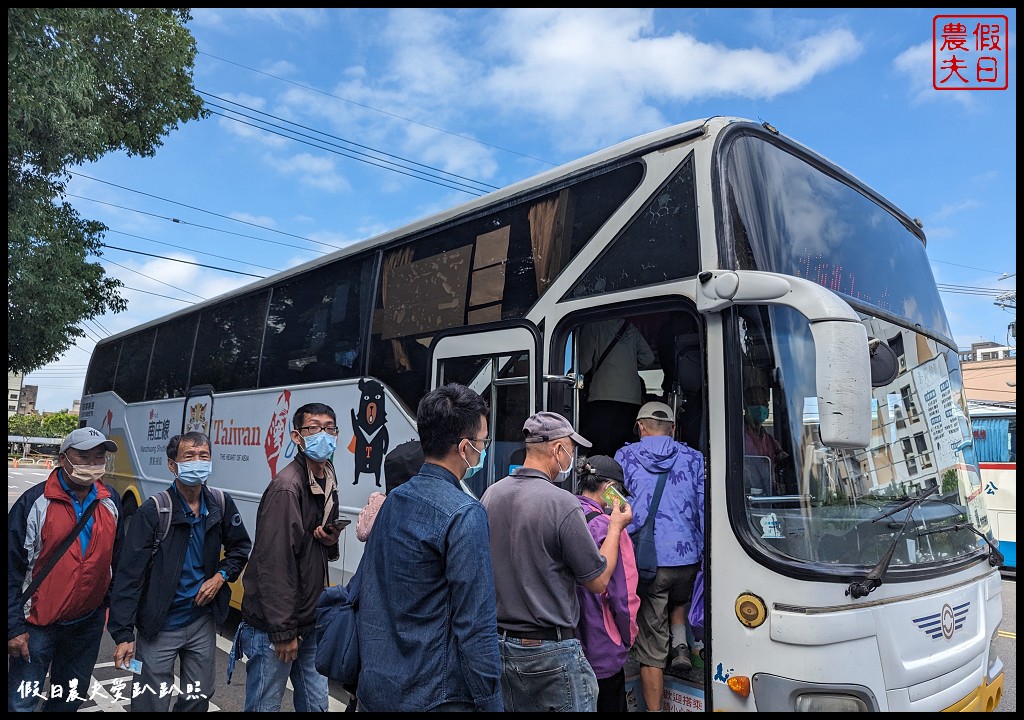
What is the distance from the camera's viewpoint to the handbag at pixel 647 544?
145 inches

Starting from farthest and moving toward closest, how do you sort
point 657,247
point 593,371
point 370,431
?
point 370,431 < point 593,371 < point 657,247

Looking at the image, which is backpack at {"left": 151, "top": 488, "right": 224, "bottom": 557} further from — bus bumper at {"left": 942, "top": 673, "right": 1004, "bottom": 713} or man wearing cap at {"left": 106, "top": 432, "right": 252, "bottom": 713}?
bus bumper at {"left": 942, "top": 673, "right": 1004, "bottom": 713}

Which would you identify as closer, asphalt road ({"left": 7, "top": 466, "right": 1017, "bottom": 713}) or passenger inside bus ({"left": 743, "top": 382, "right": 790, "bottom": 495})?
passenger inside bus ({"left": 743, "top": 382, "right": 790, "bottom": 495})

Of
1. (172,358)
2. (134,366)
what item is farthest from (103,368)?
(172,358)

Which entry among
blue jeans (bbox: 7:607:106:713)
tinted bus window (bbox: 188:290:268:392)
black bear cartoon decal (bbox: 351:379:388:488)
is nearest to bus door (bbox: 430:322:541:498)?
black bear cartoon decal (bbox: 351:379:388:488)

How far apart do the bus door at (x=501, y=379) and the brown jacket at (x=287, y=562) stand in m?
1.13

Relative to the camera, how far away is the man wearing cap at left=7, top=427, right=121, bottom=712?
376 centimetres

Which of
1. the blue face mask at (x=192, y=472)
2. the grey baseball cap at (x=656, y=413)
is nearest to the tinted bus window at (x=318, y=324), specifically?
the blue face mask at (x=192, y=472)

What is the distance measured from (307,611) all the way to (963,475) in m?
3.75

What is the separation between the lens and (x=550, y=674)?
2879mm

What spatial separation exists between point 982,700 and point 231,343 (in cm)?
721

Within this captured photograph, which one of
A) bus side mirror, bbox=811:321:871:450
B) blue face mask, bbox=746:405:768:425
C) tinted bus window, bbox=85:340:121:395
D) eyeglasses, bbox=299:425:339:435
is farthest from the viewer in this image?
tinted bus window, bbox=85:340:121:395

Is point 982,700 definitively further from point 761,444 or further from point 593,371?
point 593,371

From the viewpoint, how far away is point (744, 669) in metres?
3.09
